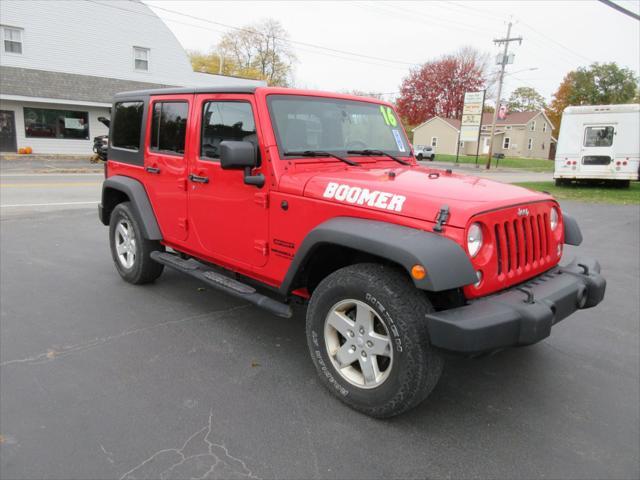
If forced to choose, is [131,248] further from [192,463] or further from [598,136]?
[598,136]

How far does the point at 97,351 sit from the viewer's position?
12.1ft

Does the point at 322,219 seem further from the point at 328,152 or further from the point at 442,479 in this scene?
the point at 442,479

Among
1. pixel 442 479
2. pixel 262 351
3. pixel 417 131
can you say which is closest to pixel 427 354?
pixel 442 479

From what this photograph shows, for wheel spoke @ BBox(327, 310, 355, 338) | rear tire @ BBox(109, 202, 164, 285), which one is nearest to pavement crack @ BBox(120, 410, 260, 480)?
wheel spoke @ BBox(327, 310, 355, 338)

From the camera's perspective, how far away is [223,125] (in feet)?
12.6

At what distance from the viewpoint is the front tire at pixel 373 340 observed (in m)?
2.62

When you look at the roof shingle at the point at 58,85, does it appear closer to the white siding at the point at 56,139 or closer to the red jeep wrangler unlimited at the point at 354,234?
the white siding at the point at 56,139

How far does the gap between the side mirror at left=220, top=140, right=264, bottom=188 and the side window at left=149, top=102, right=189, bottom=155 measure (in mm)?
1097

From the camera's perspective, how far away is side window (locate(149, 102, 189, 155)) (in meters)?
4.24

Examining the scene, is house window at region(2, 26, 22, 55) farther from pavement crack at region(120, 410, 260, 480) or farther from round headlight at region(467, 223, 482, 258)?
round headlight at region(467, 223, 482, 258)

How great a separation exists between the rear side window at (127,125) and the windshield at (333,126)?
78.7 inches

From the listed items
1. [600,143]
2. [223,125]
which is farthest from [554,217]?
[600,143]

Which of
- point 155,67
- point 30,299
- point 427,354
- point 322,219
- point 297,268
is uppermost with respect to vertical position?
point 155,67

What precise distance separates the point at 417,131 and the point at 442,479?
69.0 m
